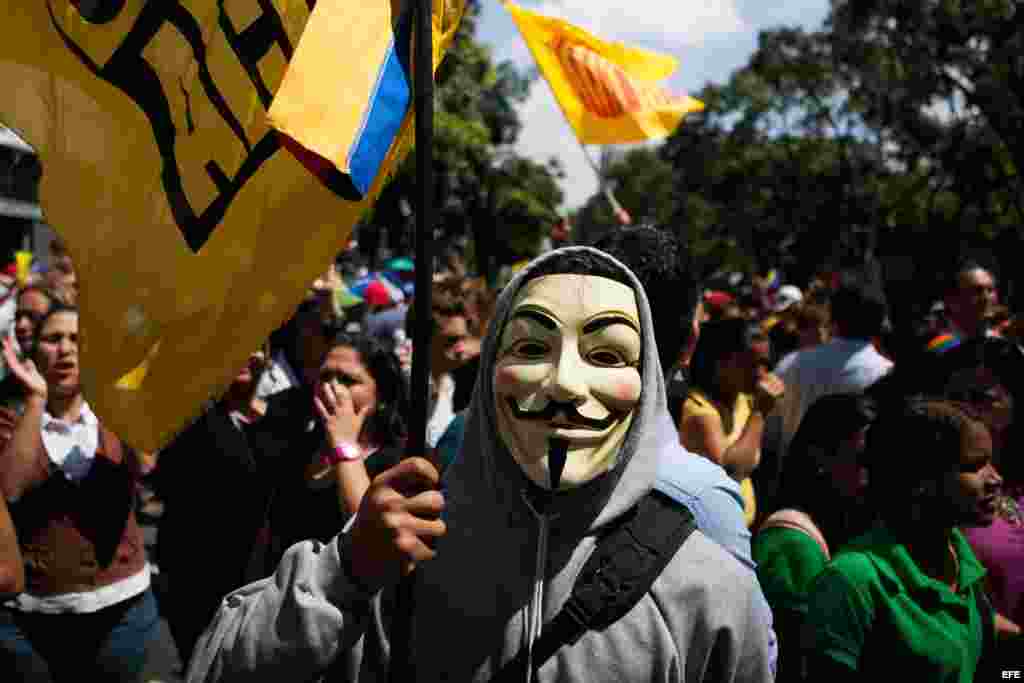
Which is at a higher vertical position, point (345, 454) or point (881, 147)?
point (345, 454)

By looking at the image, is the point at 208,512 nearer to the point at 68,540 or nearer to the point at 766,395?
the point at 68,540

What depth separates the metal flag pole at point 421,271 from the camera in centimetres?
175

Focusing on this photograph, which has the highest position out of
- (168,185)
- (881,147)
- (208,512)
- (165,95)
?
(165,95)

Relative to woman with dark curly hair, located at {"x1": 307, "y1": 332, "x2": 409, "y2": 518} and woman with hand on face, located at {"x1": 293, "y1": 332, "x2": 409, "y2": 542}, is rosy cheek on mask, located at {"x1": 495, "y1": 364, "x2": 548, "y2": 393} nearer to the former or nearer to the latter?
woman with hand on face, located at {"x1": 293, "y1": 332, "x2": 409, "y2": 542}

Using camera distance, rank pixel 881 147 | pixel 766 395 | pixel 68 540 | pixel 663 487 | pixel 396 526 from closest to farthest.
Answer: pixel 396 526, pixel 663 487, pixel 68 540, pixel 766 395, pixel 881 147

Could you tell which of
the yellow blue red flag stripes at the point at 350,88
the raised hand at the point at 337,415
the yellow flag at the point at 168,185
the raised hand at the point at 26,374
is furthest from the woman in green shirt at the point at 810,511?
the raised hand at the point at 26,374

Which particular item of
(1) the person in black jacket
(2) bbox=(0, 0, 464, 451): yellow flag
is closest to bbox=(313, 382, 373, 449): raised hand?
(1) the person in black jacket

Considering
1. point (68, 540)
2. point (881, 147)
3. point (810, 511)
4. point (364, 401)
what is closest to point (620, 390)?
point (810, 511)

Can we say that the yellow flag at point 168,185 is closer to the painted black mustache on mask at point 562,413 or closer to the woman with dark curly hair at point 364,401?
the painted black mustache on mask at point 562,413

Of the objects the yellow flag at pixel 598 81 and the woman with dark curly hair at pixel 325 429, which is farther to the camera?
the yellow flag at pixel 598 81

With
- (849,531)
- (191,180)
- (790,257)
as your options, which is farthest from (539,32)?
(790,257)

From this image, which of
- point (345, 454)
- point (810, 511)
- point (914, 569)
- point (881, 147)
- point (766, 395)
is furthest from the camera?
point (881, 147)

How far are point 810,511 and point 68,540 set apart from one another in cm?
251

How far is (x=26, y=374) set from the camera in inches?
144
